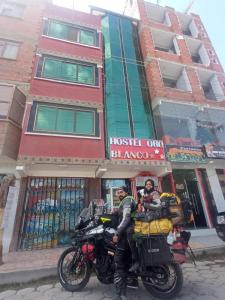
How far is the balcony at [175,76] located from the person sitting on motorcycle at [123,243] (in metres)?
11.8

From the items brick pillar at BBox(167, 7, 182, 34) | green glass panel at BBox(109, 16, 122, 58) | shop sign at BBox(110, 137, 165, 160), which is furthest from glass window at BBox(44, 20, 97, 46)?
shop sign at BBox(110, 137, 165, 160)

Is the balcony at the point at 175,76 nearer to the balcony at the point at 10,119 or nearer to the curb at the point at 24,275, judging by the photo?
the balcony at the point at 10,119

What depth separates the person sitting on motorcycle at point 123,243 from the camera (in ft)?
10.4

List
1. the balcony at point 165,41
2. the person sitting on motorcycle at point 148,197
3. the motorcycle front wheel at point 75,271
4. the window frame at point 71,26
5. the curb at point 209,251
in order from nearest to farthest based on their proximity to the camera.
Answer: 1. the motorcycle front wheel at point 75,271
2. the person sitting on motorcycle at point 148,197
3. the curb at point 209,251
4. the window frame at point 71,26
5. the balcony at point 165,41

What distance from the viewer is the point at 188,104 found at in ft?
39.7

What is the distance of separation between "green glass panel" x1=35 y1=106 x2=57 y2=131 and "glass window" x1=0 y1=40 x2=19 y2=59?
3770 mm

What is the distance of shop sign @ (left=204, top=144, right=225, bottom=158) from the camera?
1043cm

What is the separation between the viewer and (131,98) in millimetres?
11633

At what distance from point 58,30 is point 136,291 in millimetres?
13518

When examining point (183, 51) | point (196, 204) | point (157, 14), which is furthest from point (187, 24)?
point (196, 204)

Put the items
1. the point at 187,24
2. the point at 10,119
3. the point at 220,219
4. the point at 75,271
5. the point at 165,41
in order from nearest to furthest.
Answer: the point at 75,271, the point at 220,219, the point at 10,119, the point at 165,41, the point at 187,24

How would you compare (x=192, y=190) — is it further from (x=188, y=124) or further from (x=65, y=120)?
(x=65, y=120)

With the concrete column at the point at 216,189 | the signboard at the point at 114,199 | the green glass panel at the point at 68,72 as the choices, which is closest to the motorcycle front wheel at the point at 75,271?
the signboard at the point at 114,199

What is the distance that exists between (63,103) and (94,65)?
364 centimetres
